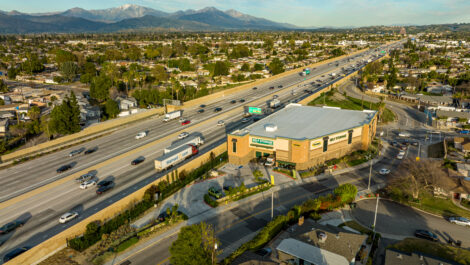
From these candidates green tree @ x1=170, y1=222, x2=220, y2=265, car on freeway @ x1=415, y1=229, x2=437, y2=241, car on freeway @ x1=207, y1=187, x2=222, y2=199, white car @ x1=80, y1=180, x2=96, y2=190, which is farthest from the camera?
white car @ x1=80, y1=180, x2=96, y2=190

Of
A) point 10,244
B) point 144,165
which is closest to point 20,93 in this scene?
point 144,165

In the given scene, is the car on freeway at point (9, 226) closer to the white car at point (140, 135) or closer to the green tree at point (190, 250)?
the green tree at point (190, 250)

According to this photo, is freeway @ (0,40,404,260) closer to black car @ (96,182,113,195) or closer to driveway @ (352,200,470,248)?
black car @ (96,182,113,195)

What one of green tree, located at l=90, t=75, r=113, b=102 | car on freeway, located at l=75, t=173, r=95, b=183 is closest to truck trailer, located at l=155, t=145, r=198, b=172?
car on freeway, located at l=75, t=173, r=95, b=183

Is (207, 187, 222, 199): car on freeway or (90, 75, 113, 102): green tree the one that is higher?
(90, 75, 113, 102): green tree

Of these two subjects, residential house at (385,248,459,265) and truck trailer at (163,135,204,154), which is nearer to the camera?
residential house at (385,248,459,265)

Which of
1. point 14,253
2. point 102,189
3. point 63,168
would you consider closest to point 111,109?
point 63,168

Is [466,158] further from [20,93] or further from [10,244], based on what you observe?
[20,93]

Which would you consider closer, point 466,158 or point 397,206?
point 397,206
